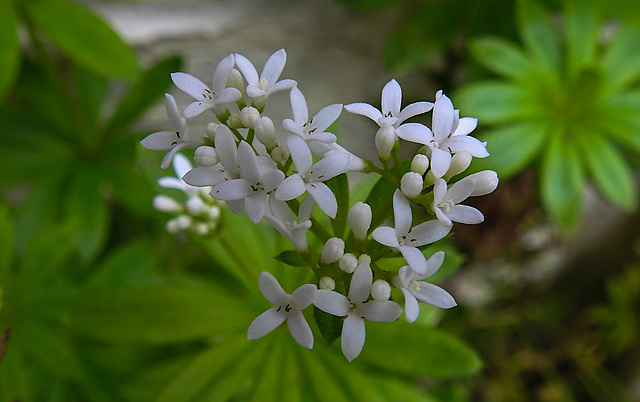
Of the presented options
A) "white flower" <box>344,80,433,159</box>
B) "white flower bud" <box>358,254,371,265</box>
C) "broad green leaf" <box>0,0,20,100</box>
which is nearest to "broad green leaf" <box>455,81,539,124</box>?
"white flower" <box>344,80,433,159</box>

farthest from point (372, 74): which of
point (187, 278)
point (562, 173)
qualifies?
point (187, 278)

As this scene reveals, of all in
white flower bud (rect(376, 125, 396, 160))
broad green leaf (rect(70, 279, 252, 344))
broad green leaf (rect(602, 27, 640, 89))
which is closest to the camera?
white flower bud (rect(376, 125, 396, 160))

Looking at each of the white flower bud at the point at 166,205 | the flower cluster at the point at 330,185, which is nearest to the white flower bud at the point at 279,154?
the flower cluster at the point at 330,185

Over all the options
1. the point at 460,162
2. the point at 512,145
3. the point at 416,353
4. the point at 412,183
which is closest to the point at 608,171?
the point at 512,145

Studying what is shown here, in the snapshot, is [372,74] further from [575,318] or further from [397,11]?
[575,318]

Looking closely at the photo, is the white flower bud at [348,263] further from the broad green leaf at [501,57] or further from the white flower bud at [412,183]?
the broad green leaf at [501,57]

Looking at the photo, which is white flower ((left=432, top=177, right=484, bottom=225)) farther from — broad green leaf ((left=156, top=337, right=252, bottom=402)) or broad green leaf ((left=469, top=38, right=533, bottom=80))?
broad green leaf ((left=469, top=38, right=533, bottom=80))

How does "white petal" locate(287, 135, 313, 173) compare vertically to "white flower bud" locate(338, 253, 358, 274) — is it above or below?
above
